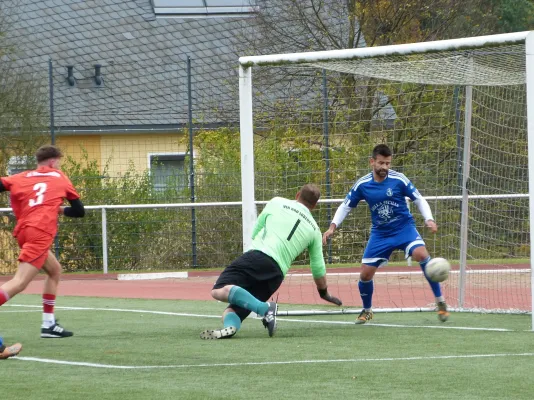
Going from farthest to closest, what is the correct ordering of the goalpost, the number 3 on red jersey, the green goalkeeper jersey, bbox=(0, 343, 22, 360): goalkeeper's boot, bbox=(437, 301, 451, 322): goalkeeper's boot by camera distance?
the goalpost → bbox=(437, 301, 451, 322): goalkeeper's boot → the green goalkeeper jersey → the number 3 on red jersey → bbox=(0, 343, 22, 360): goalkeeper's boot

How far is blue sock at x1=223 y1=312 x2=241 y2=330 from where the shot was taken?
10633 millimetres

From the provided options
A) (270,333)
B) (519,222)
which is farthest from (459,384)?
(519,222)

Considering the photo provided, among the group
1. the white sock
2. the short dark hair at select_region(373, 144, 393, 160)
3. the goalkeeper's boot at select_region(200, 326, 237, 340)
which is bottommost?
the goalkeeper's boot at select_region(200, 326, 237, 340)

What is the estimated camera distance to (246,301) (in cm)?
1046

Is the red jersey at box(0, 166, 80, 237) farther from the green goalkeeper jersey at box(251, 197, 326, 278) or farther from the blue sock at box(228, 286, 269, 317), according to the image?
the green goalkeeper jersey at box(251, 197, 326, 278)

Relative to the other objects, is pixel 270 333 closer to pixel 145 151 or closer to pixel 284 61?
pixel 284 61

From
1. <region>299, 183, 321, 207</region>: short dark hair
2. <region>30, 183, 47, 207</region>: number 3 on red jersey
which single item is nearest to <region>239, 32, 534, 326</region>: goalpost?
<region>299, 183, 321, 207</region>: short dark hair

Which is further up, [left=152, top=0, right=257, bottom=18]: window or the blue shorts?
[left=152, top=0, right=257, bottom=18]: window

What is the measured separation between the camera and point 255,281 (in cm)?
1083

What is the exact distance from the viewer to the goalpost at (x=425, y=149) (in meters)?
12.6

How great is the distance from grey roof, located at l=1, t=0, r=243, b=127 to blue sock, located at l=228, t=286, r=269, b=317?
63.5ft

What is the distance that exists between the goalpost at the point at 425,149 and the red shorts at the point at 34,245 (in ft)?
9.80

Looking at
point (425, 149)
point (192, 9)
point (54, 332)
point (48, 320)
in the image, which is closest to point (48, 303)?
point (48, 320)

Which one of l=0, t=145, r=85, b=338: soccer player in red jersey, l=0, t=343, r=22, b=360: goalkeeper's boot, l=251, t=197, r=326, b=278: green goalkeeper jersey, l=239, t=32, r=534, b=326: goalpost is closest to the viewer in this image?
l=0, t=343, r=22, b=360: goalkeeper's boot
